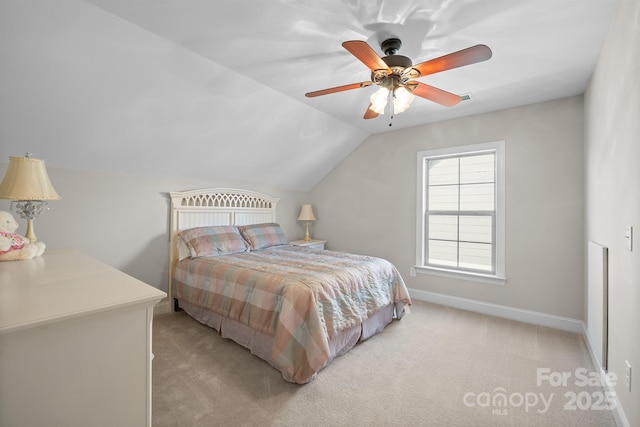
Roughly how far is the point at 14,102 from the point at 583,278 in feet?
A: 16.9

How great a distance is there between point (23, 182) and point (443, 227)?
4022mm

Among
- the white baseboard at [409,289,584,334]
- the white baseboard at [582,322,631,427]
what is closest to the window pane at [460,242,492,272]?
the white baseboard at [409,289,584,334]

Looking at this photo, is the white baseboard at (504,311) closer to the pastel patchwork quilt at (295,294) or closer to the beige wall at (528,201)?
the beige wall at (528,201)

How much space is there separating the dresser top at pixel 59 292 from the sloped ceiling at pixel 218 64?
1364 mm

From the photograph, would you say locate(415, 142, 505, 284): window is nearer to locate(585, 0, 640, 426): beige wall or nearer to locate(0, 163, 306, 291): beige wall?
locate(585, 0, 640, 426): beige wall

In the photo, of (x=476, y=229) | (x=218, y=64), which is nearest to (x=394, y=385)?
(x=476, y=229)

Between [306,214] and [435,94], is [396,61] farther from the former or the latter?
[306,214]

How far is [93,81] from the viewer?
2145 mm

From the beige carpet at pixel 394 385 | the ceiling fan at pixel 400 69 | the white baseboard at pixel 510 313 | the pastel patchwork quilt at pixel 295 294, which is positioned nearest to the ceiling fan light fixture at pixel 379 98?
the ceiling fan at pixel 400 69

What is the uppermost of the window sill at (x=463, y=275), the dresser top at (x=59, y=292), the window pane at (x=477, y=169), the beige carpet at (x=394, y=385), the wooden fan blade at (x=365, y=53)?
the wooden fan blade at (x=365, y=53)

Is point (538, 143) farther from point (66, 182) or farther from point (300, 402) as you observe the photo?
point (66, 182)

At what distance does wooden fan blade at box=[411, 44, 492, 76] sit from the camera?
1.49 metres

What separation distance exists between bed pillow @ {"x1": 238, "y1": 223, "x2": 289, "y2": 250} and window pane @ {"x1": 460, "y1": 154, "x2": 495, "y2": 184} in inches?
101

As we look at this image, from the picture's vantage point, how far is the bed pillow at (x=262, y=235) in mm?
3734
